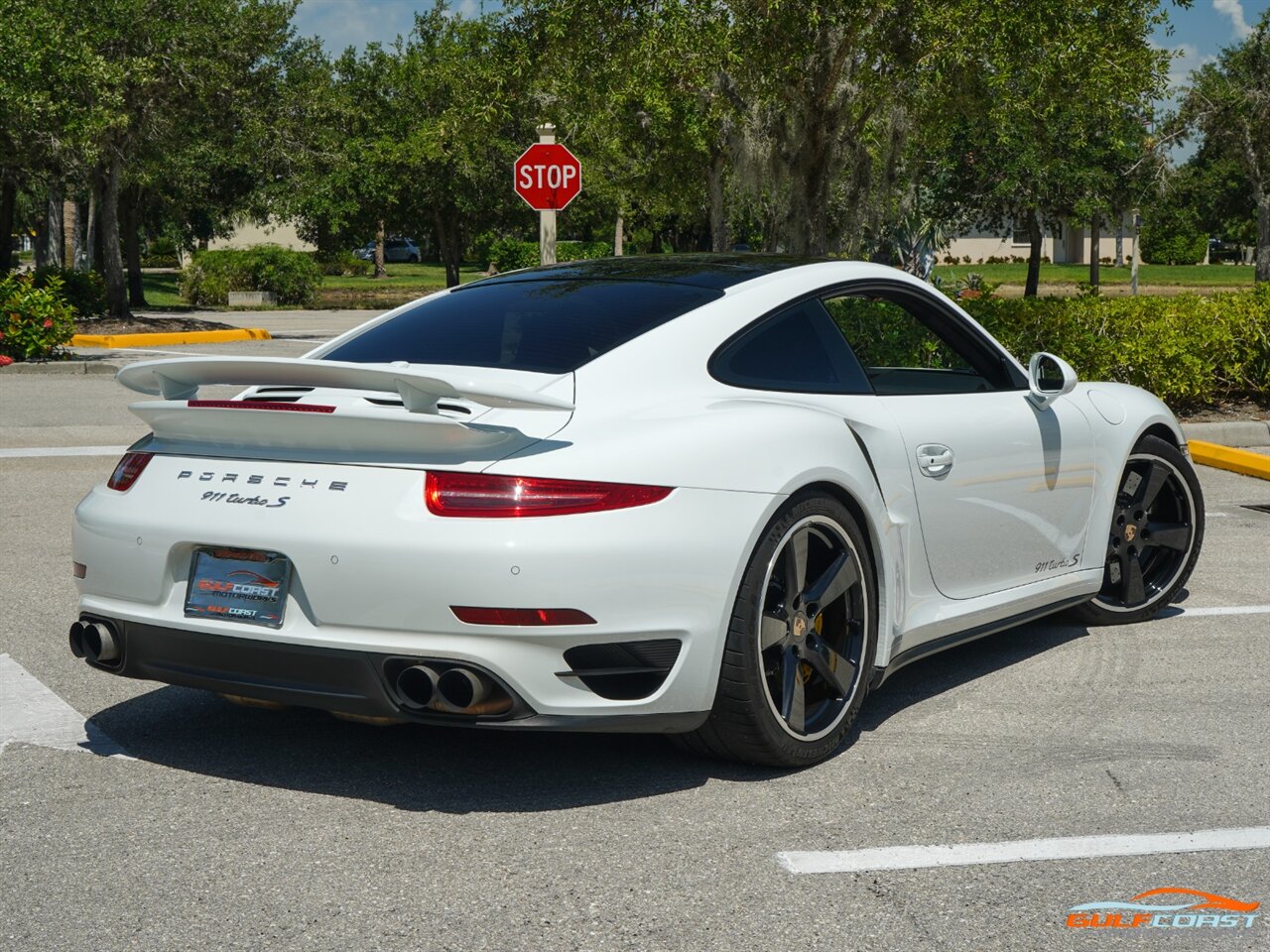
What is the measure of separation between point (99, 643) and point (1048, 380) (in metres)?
3.31

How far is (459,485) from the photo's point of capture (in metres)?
4.01

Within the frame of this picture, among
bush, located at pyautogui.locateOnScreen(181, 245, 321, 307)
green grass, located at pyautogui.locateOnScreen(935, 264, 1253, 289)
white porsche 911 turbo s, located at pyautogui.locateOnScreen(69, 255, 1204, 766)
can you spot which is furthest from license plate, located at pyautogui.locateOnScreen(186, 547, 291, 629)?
green grass, located at pyautogui.locateOnScreen(935, 264, 1253, 289)

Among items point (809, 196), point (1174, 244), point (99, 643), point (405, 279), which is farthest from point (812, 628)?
point (1174, 244)

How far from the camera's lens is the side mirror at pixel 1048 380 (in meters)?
5.69

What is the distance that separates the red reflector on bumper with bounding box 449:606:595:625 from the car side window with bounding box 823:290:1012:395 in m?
1.74

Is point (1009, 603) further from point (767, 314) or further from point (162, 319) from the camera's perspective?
point (162, 319)

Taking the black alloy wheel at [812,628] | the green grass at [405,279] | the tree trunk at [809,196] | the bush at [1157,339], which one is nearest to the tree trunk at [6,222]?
the green grass at [405,279]

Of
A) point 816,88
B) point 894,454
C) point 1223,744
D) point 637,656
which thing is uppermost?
point 816,88

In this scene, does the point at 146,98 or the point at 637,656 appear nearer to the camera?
the point at 637,656

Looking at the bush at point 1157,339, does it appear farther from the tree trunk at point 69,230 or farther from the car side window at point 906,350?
the tree trunk at point 69,230

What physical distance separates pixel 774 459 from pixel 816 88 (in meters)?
12.2

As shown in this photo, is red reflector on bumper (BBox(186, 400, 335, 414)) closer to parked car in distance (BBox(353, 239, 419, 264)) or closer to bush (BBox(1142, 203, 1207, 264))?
parked car in distance (BBox(353, 239, 419, 264))

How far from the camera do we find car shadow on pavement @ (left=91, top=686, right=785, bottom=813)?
4.43 m

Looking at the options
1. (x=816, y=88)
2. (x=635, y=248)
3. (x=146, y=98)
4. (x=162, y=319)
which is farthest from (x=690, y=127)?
(x=635, y=248)
